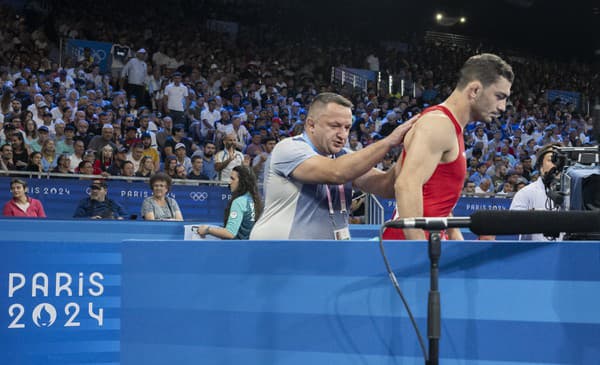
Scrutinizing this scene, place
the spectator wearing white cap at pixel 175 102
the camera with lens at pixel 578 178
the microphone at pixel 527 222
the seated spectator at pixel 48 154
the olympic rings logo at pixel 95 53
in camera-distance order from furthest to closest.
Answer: the olympic rings logo at pixel 95 53
the spectator wearing white cap at pixel 175 102
the seated spectator at pixel 48 154
the camera with lens at pixel 578 178
the microphone at pixel 527 222

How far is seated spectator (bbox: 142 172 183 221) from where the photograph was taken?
8.94 metres

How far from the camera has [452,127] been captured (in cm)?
317

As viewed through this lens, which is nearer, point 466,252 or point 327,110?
point 466,252

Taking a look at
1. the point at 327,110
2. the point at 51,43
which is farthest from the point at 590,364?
the point at 51,43

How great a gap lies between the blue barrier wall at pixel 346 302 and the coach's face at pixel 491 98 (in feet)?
3.88

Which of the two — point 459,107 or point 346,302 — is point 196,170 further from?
point 346,302

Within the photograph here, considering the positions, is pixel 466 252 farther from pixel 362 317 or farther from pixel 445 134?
pixel 445 134

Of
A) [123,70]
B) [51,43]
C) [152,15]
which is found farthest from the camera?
[152,15]

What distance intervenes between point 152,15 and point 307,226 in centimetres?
1946

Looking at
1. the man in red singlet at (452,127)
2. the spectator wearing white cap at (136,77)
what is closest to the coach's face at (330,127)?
the man in red singlet at (452,127)

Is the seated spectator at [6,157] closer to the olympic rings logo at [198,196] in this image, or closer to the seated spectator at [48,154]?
the seated spectator at [48,154]

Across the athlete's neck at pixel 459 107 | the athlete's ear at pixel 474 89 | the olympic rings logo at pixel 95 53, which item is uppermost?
the olympic rings logo at pixel 95 53

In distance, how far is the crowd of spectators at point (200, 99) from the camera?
12.0 meters

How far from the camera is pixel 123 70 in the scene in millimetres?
15875
